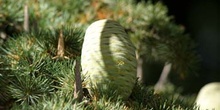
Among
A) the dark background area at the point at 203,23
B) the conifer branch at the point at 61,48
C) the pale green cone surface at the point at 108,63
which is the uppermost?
the dark background area at the point at 203,23

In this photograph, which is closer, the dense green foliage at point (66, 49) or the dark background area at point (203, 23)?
the dense green foliage at point (66, 49)

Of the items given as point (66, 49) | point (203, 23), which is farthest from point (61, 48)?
point (203, 23)

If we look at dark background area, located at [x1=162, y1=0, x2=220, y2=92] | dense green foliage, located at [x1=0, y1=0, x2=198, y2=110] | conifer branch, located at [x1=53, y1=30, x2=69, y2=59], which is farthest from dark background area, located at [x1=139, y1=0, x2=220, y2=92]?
conifer branch, located at [x1=53, y1=30, x2=69, y2=59]

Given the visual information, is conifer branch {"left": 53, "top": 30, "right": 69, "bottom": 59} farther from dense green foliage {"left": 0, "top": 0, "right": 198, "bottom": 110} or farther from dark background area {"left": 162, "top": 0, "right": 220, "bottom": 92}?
dark background area {"left": 162, "top": 0, "right": 220, "bottom": 92}

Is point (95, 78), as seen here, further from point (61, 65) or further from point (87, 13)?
point (87, 13)

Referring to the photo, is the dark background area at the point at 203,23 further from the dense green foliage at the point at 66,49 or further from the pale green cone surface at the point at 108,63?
the pale green cone surface at the point at 108,63

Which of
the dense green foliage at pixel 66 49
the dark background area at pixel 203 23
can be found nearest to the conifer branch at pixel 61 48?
the dense green foliage at pixel 66 49

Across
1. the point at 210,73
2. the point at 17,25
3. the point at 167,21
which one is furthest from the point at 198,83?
the point at 17,25

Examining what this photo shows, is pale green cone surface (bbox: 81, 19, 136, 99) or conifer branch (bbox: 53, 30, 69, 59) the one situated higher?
conifer branch (bbox: 53, 30, 69, 59)
